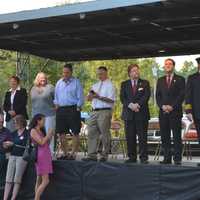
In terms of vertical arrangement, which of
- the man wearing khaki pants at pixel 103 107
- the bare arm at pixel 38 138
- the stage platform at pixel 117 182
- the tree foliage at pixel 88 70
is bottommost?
the stage platform at pixel 117 182

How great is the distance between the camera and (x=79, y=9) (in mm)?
9250

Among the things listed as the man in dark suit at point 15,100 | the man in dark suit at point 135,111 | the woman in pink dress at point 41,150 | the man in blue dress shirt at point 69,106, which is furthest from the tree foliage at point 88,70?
the man in dark suit at point 135,111

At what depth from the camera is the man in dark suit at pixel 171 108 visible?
29.1 ft

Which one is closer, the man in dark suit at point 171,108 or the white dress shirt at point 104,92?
the man in dark suit at point 171,108

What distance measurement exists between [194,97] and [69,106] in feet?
8.22

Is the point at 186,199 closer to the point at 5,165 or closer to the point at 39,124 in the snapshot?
the point at 39,124

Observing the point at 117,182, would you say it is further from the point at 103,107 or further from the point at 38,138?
the point at 38,138

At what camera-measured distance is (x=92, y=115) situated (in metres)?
10.0

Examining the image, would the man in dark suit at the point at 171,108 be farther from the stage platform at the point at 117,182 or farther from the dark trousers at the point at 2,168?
the dark trousers at the point at 2,168

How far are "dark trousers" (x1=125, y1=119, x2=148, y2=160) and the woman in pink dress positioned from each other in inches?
58.0

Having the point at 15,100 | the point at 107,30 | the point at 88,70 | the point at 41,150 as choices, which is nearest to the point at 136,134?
the point at 41,150

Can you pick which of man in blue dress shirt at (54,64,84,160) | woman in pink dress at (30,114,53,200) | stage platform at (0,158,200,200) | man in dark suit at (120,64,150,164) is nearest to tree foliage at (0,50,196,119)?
man in blue dress shirt at (54,64,84,160)

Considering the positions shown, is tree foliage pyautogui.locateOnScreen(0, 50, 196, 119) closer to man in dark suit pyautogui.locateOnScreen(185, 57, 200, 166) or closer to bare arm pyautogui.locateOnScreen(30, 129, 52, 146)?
bare arm pyautogui.locateOnScreen(30, 129, 52, 146)

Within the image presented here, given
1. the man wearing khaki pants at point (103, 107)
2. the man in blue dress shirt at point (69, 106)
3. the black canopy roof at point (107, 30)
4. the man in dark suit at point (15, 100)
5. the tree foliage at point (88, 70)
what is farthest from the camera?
the tree foliage at point (88, 70)
